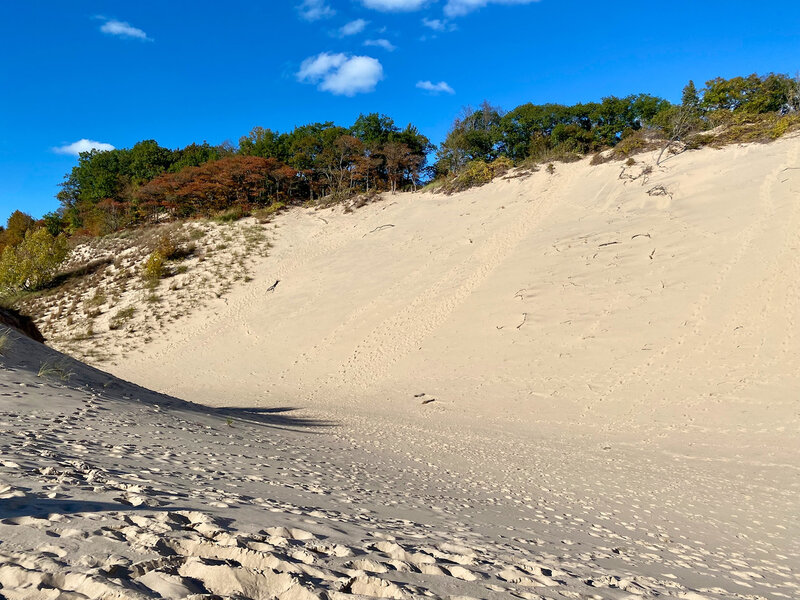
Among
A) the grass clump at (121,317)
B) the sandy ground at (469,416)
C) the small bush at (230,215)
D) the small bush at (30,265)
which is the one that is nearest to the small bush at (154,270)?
the grass clump at (121,317)

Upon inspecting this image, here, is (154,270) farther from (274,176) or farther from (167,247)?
(274,176)

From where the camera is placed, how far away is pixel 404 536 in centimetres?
298

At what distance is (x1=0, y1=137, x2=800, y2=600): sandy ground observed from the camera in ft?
7.95

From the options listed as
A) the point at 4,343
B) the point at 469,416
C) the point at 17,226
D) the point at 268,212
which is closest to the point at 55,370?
the point at 4,343

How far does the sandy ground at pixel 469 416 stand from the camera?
242 centimetres

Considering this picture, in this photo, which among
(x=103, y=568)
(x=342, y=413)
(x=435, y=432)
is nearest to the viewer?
(x=103, y=568)

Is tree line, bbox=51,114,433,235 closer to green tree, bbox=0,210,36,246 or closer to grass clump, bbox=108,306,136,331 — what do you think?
green tree, bbox=0,210,36,246

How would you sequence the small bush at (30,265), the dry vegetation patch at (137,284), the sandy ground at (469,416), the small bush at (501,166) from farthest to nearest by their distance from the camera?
the small bush at (501,166)
the small bush at (30,265)
the dry vegetation patch at (137,284)
the sandy ground at (469,416)

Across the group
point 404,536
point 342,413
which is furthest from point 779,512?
point 342,413

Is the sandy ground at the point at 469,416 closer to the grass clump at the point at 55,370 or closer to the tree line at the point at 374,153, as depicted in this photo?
the grass clump at the point at 55,370

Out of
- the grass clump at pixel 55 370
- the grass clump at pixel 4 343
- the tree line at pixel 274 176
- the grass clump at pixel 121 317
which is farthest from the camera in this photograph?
the tree line at pixel 274 176

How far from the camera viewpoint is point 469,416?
11219 mm

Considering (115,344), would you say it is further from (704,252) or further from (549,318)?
(704,252)

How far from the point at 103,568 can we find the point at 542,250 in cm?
1946
